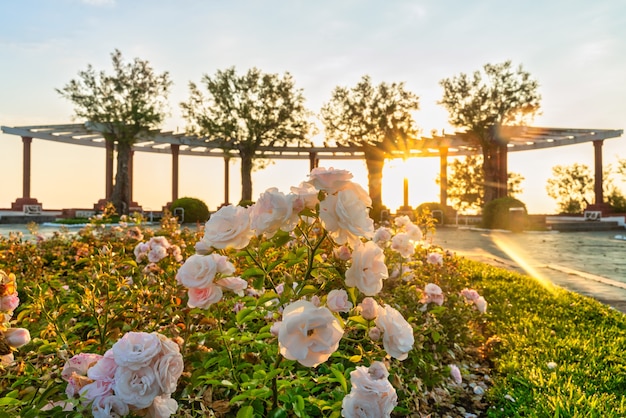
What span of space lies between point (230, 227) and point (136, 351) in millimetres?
434

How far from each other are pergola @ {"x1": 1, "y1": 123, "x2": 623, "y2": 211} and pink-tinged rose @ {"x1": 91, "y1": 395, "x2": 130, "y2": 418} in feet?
71.9

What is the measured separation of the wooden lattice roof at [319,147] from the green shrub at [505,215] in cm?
442

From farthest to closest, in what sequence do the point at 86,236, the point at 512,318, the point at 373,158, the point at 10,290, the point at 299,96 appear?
the point at 299,96
the point at 373,158
the point at 86,236
the point at 512,318
the point at 10,290

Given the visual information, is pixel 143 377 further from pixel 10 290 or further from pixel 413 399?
pixel 413 399

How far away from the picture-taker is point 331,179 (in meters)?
1.29

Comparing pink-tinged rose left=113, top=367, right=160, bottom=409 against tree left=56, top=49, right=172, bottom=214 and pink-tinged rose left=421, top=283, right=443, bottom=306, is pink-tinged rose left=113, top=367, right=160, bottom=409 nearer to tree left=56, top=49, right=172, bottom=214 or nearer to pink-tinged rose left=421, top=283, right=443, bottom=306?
pink-tinged rose left=421, top=283, right=443, bottom=306

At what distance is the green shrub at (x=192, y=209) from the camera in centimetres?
2016

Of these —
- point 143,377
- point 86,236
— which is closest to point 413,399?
point 143,377

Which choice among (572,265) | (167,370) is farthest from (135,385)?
(572,265)

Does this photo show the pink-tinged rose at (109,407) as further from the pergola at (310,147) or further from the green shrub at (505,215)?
the pergola at (310,147)

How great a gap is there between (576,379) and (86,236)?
5174 millimetres

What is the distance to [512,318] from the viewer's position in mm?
4000

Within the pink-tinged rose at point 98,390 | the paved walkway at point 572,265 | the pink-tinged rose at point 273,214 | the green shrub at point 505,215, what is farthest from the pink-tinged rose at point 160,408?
the green shrub at point 505,215

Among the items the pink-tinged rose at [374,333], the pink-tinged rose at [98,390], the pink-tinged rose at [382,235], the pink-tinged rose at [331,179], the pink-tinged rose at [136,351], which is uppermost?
the pink-tinged rose at [331,179]
